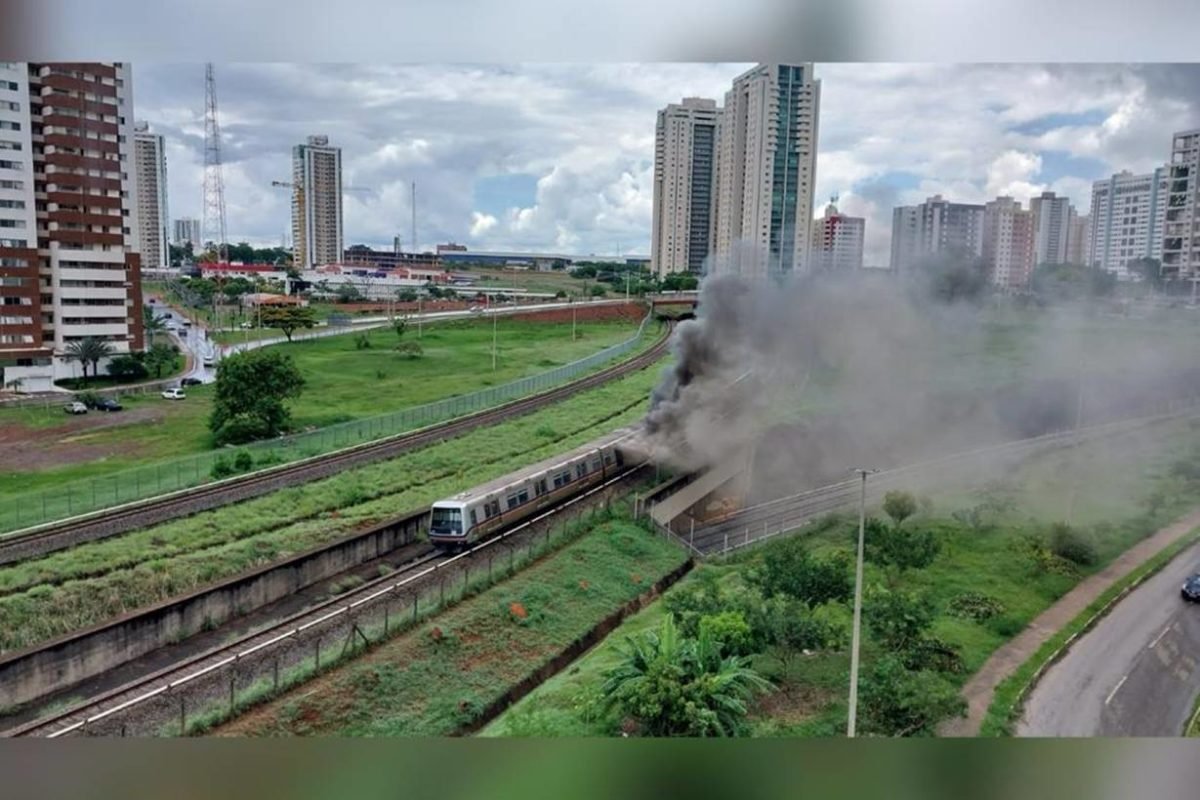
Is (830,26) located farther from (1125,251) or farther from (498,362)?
(498,362)

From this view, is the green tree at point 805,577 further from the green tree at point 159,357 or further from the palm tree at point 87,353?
the palm tree at point 87,353

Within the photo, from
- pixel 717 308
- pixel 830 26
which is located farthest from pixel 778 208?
pixel 830 26

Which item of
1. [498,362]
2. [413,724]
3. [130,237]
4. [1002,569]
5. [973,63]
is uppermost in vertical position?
[973,63]

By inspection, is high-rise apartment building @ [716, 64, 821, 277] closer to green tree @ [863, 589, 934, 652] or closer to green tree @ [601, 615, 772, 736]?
green tree @ [863, 589, 934, 652]

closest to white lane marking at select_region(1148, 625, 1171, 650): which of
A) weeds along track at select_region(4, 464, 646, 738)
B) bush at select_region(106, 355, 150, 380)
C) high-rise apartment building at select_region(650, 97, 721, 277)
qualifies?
high-rise apartment building at select_region(650, 97, 721, 277)

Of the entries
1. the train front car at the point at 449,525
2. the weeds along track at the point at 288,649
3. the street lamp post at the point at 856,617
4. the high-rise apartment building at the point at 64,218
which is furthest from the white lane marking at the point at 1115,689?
the high-rise apartment building at the point at 64,218

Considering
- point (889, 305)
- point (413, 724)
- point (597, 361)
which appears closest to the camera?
point (413, 724)

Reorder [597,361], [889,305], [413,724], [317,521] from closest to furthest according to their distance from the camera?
1. [413,724]
2. [317,521]
3. [889,305]
4. [597,361]
